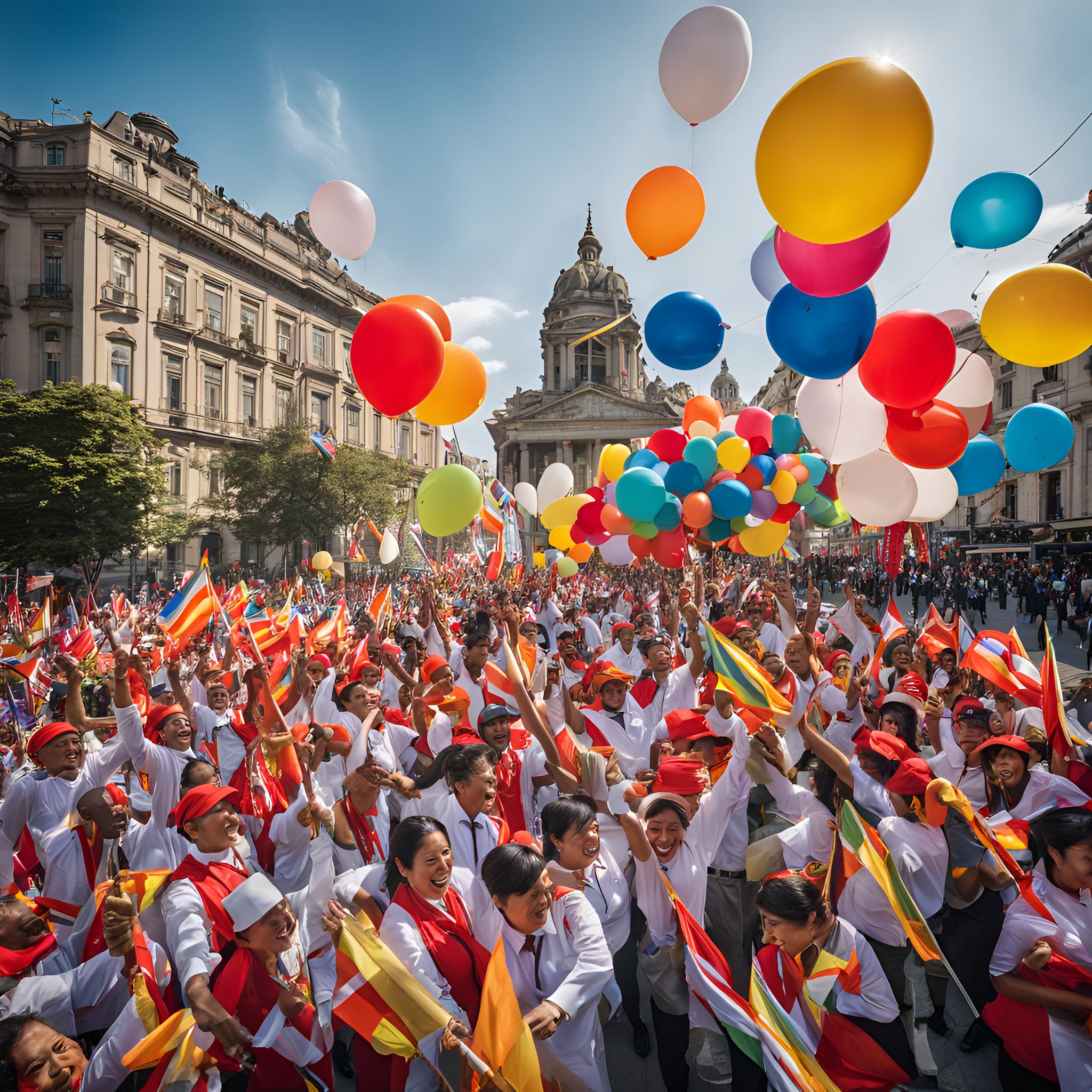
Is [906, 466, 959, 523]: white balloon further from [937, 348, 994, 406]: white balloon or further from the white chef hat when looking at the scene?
Answer: the white chef hat

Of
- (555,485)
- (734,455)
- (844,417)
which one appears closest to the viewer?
(844,417)

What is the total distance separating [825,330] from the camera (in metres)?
4.23

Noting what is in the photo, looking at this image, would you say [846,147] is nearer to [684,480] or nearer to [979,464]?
[979,464]

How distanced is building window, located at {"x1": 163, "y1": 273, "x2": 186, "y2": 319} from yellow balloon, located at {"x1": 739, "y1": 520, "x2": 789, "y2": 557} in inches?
1218

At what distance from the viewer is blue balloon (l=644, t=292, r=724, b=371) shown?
6074 millimetres

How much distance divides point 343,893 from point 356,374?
342cm

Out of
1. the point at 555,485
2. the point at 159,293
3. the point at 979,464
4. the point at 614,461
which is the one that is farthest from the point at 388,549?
the point at 159,293

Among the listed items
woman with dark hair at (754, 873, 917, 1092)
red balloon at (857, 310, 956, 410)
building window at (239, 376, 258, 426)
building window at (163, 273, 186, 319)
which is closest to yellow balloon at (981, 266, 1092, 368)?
red balloon at (857, 310, 956, 410)

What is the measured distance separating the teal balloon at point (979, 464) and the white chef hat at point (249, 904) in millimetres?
5884

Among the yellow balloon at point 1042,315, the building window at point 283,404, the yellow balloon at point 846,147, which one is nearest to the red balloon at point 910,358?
the yellow balloon at point 1042,315

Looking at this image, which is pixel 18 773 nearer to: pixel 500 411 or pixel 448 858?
pixel 448 858

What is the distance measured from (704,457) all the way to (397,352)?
3939 mm

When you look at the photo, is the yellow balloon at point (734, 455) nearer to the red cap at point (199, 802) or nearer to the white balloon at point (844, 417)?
the white balloon at point (844, 417)

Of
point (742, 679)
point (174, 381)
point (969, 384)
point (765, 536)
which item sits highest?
point (174, 381)
